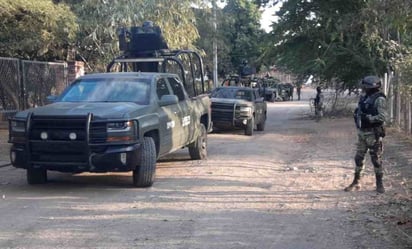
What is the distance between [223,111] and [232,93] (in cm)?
168

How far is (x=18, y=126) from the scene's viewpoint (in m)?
9.10

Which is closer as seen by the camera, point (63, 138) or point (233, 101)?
point (63, 138)

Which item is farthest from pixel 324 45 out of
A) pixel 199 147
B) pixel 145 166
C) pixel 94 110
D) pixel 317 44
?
pixel 94 110

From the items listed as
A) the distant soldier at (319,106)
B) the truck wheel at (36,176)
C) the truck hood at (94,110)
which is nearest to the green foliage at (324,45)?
the distant soldier at (319,106)

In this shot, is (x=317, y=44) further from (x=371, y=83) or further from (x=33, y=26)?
(x=371, y=83)

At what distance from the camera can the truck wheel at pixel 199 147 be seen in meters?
12.5

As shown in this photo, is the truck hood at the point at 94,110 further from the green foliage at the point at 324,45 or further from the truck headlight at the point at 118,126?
the green foliage at the point at 324,45

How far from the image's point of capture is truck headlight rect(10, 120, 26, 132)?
901cm

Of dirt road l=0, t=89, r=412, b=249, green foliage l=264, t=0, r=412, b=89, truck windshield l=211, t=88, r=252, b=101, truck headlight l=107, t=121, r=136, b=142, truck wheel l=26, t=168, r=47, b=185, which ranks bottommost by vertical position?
dirt road l=0, t=89, r=412, b=249

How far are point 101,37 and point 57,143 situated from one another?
1380 cm

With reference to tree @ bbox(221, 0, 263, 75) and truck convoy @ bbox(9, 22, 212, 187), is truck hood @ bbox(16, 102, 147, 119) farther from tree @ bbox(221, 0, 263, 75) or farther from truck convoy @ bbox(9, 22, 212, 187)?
tree @ bbox(221, 0, 263, 75)

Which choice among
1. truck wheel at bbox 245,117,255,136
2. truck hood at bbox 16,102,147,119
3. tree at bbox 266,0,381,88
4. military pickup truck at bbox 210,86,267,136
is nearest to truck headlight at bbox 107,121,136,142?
truck hood at bbox 16,102,147,119

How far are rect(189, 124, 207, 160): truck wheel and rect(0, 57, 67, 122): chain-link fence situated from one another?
693 cm

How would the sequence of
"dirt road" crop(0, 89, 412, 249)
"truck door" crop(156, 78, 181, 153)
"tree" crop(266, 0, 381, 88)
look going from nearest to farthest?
"dirt road" crop(0, 89, 412, 249), "truck door" crop(156, 78, 181, 153), "tree" crop(266, 0, 381, 88)
